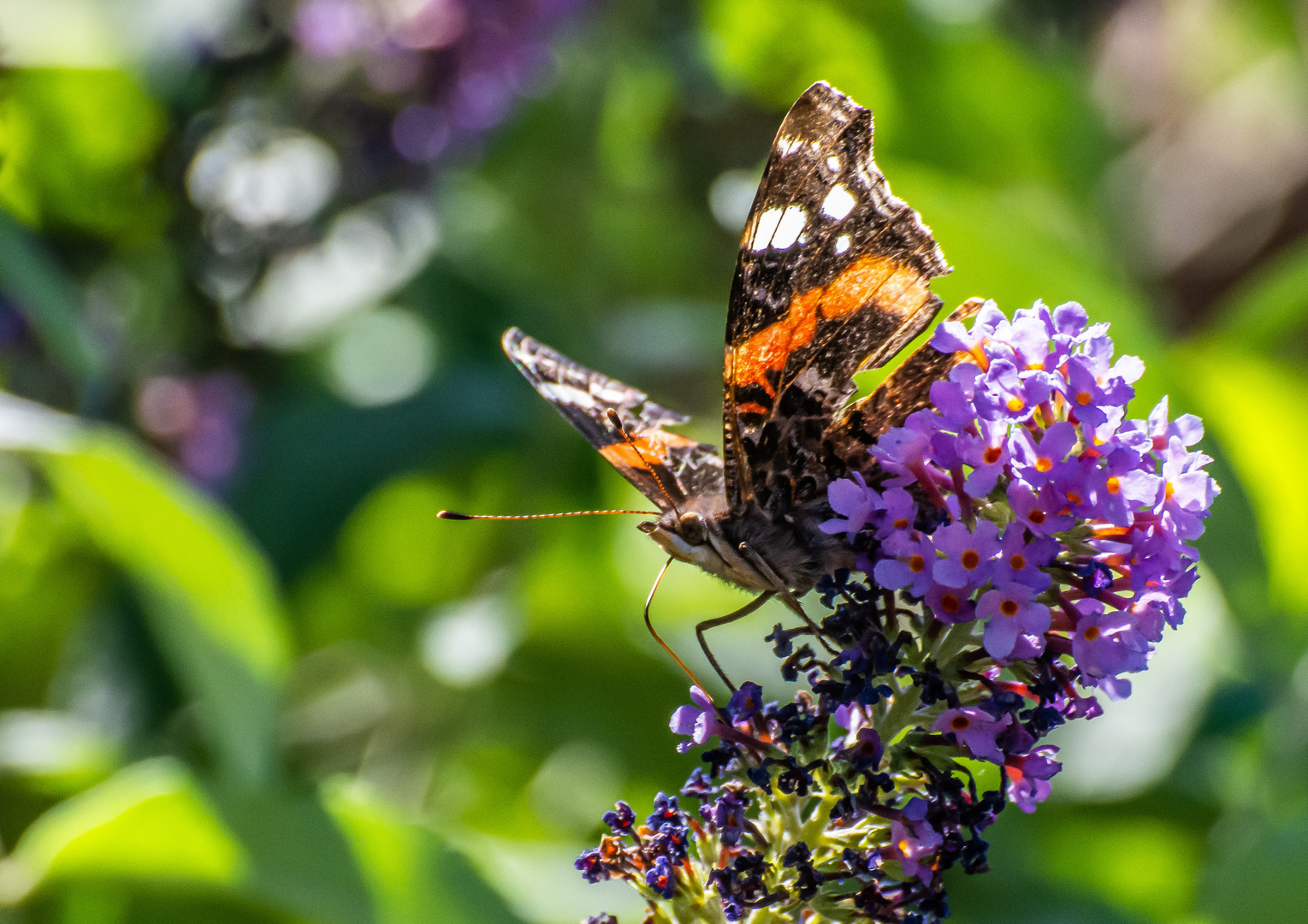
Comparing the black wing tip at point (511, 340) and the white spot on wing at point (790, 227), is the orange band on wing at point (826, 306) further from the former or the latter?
the black wing tip at point (511, 340)

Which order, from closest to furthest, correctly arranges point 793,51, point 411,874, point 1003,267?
point 411,874, point 1003,267, point 793,51

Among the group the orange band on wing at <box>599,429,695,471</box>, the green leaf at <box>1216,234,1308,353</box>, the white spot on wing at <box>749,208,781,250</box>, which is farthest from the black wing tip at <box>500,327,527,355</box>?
the green leaf at <box>1216,234,1308,353</box>

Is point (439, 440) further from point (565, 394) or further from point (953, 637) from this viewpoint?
point (953, 637)

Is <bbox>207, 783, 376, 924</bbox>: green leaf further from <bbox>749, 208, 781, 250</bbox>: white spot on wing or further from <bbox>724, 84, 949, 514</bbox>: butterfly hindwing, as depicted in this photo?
<bbox>749, 208, 781, 250</bbox>: white spot on wing

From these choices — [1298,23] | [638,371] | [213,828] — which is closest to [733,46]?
→ [638,371]

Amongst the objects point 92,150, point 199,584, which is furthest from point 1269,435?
point 92,150

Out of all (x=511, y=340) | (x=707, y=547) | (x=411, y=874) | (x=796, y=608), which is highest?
(x=511, y=340)

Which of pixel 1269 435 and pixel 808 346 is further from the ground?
pixel 1269 435
